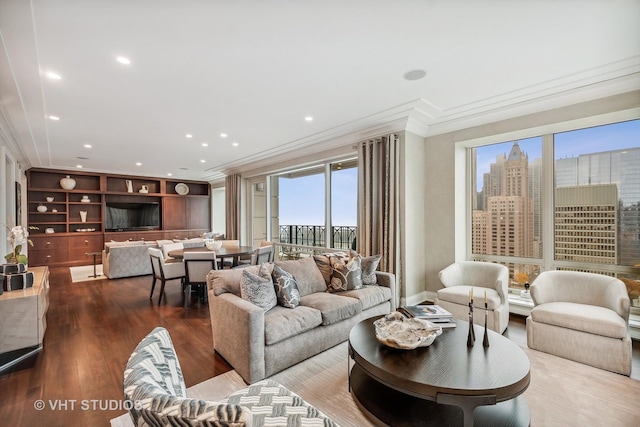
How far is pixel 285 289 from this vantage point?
9.43 feet

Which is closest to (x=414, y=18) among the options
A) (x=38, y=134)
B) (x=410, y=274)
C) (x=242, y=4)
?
(x=242, y=4)

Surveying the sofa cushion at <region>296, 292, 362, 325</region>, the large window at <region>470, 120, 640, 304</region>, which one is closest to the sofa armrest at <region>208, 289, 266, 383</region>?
the sofa cushion at <region>296, 292, 362, 325</region>

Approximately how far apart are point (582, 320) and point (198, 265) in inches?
178

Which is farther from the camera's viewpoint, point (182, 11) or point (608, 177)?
point (608, 177)

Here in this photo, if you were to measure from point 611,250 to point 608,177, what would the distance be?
867mm

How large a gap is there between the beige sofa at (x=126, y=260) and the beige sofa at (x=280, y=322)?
429 cm

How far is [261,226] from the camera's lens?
7727 mm

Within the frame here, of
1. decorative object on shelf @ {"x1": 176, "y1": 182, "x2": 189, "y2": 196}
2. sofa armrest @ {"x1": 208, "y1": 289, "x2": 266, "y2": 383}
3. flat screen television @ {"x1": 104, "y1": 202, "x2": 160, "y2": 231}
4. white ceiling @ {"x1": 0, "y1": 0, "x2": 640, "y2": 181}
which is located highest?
white ceiling @ {"x1": 0, "y1": 0, "x2": 640, "y2": 181}

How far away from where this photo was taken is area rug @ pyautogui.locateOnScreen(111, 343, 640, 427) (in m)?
1.89

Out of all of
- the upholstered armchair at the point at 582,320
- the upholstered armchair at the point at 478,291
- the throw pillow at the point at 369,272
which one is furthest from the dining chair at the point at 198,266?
the upholstered armchair at the point at 582,320

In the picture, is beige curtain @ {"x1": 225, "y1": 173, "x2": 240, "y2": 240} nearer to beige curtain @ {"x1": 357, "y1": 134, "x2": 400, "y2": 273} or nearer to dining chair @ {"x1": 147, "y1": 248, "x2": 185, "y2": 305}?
dining chair @ {"x1": 147, "y1": 248, "x2": 185, "y2": 305}

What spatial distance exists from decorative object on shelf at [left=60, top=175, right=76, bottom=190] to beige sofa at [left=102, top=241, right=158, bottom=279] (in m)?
3.44

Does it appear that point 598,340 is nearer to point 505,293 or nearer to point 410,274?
point 505,293

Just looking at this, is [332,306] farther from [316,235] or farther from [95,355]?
Result: [316,235]
